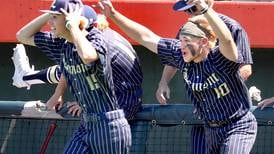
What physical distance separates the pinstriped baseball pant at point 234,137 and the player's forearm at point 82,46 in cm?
84

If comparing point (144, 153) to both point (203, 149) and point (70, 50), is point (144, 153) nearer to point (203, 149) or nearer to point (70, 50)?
point (203, 149)

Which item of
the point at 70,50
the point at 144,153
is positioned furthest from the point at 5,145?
the point at 70,50

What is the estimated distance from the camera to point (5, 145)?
19.6 feet

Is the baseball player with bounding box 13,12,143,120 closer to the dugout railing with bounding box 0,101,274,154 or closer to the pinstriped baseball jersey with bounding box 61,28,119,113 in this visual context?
the dugout railing with bounding box 0,101,274,154

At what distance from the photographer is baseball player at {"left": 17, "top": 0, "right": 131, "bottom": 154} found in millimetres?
4187

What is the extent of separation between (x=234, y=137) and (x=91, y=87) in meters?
0.85

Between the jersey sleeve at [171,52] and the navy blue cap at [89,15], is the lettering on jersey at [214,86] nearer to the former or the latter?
the jersey sleeve at [171,52]

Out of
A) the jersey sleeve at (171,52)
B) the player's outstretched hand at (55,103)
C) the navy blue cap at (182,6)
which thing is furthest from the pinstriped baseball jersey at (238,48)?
the player's outstretched hand at (55,103)

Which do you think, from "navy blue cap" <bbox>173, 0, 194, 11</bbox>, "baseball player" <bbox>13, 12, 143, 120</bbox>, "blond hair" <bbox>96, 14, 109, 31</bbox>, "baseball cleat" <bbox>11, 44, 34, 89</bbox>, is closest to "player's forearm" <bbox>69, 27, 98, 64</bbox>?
"blond hair" <bbox>96, 14, 109, 31</bbox>

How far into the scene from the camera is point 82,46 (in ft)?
13.1

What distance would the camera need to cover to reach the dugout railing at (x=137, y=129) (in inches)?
189

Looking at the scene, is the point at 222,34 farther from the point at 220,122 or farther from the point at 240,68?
the point at 220,122

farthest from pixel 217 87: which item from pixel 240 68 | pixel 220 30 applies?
pixel 220 30

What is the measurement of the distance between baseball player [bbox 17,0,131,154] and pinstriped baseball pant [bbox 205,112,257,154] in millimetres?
483
